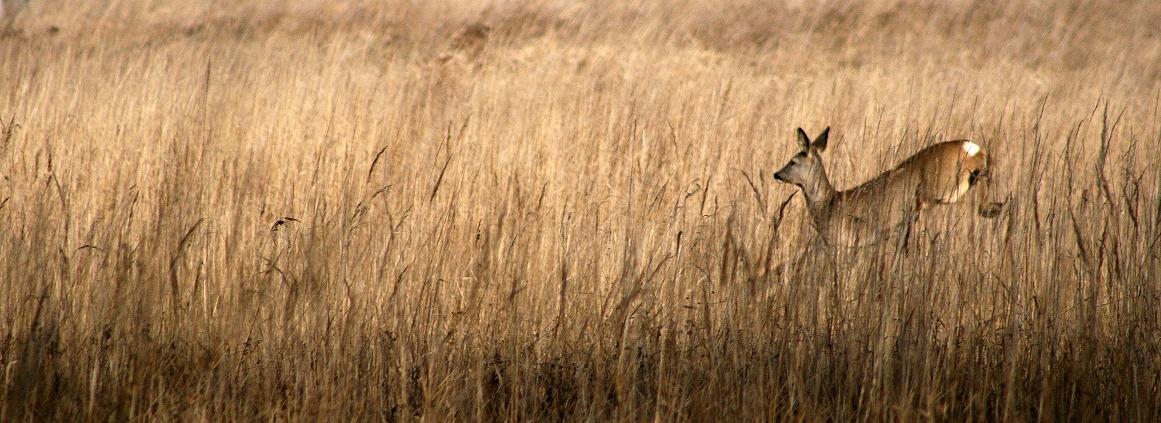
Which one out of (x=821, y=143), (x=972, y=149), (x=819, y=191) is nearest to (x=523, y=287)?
(x=821, y=143)

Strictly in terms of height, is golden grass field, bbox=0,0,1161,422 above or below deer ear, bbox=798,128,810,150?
below

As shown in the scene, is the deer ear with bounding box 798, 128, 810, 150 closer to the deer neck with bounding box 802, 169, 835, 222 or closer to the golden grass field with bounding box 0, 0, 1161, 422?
the deer neck with bounding box 802, 169, 835, 222

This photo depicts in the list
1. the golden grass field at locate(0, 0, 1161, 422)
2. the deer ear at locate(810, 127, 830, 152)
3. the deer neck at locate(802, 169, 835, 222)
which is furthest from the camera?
the deer ear at locate(810, 127, 830, 152)

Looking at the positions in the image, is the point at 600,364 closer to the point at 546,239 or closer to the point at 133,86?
the point at 546,239

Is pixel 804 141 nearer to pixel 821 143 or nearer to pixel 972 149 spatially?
pixel 821 143

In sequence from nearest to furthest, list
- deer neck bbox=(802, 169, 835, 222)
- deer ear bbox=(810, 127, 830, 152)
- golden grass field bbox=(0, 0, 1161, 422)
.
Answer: golden grass field bbox=(0, 0, 1161, 422) → deer neck bbox=(802, 169, 835, 222) → deer ear bbox=(810, 127, 830, 152)

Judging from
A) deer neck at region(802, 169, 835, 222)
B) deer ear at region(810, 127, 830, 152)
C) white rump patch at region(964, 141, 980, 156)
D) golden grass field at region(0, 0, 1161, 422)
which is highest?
white rump patch at region(964, 141, 980, 156)

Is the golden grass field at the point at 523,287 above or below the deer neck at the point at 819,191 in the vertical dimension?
below

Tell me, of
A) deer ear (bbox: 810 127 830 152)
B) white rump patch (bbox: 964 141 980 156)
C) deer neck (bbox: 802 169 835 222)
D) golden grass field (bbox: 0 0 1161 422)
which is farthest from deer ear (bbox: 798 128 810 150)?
white rump patch (bbox: 964 141 980 156)

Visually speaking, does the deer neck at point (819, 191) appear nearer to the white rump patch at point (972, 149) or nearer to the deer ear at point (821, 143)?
the deer ear at point (821, 143)

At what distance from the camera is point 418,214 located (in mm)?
3449

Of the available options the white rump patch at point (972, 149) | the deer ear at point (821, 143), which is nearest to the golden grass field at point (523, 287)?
Answer: the deer ear at point (821, 143)

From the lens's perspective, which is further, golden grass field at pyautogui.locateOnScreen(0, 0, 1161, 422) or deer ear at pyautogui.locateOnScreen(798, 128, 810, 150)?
deer ear at pyautogui.locateOnScreen(798, 128, 810, 150)

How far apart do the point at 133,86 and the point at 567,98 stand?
9.22 feet
